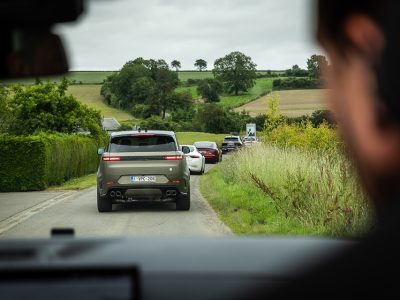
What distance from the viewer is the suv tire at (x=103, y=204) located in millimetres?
14789

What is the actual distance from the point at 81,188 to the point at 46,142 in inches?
103

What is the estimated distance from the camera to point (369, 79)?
717mm

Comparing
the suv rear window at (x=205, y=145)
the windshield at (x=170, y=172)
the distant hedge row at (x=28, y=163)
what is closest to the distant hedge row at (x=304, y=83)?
the windshield at (x=170, y=172)

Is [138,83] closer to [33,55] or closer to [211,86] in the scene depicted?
[33,55]

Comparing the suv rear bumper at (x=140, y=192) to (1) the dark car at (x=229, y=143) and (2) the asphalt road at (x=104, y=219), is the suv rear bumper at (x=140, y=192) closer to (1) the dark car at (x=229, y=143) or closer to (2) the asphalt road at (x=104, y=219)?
(2) the asphalt road at (x=104, y=219)

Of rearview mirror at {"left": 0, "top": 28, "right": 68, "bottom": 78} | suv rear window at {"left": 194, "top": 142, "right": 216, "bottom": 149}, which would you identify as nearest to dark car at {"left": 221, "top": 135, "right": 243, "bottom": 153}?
suv rear window at {"left": 194, "top": 142, "right": 216, "bottom": 149}

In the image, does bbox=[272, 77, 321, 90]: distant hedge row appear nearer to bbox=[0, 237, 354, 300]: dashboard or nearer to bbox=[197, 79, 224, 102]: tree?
bbox=[0, 237, 354, 300]: dashboard

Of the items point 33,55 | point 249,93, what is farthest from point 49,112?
point 33,55

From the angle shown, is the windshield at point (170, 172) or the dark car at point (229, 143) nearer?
the windshield at point (170, 172)

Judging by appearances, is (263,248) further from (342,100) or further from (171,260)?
(342,100)

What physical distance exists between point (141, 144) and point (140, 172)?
0.67 meters

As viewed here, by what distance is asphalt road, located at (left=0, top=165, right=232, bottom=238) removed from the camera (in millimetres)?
11531

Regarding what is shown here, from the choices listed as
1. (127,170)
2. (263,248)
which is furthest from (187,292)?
(127,170)

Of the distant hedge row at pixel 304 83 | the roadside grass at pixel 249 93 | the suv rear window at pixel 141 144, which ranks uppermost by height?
the distant hedge row at pixel 304 83
